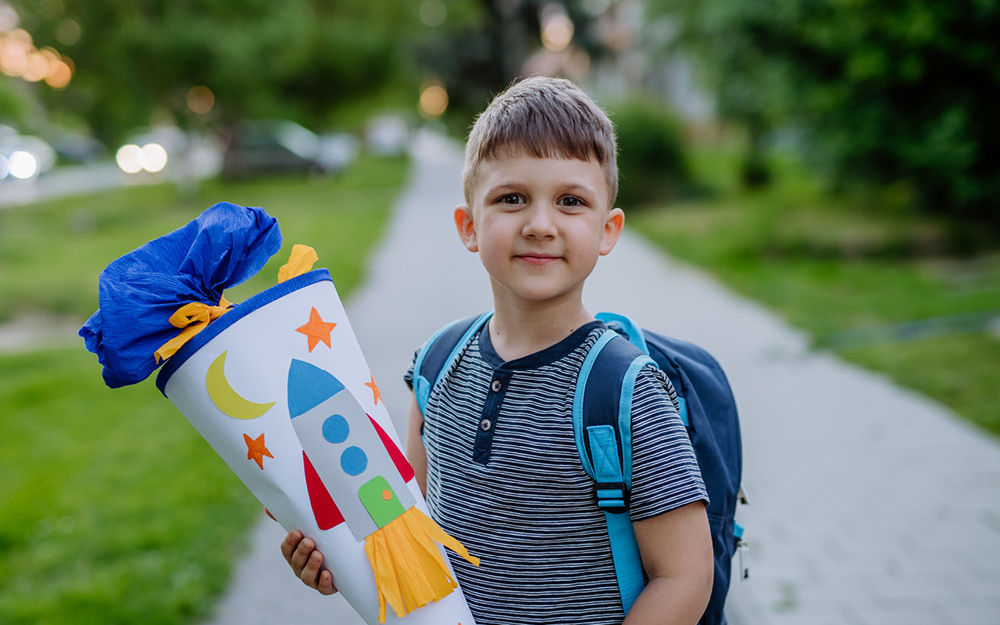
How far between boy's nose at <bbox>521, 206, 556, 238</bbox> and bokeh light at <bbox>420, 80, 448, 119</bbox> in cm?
3191

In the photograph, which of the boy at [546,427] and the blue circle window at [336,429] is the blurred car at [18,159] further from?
the blue circle window at [336,429]

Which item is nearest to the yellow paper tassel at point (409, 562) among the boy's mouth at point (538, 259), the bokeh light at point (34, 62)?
the boy's mouth at point (538, 259)

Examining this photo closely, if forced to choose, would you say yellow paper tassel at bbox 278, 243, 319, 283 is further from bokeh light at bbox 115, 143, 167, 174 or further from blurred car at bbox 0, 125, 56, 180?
bokeh light at bbox 115, 143, 167, 174

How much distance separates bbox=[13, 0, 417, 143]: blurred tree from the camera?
19.0 m

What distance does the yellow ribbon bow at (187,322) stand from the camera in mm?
1219

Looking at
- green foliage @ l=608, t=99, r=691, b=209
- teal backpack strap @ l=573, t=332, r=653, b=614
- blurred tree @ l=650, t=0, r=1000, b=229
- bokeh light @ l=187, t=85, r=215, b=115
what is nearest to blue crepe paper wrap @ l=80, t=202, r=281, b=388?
teal backpack strap @ l=573, t=332, r=653, b=614

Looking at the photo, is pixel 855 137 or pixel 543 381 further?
pixel 855 137

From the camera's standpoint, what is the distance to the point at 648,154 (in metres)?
15.5

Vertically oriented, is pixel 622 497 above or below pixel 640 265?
above

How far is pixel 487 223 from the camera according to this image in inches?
58.1

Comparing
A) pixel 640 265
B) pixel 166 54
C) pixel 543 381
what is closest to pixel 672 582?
pixel 543 381

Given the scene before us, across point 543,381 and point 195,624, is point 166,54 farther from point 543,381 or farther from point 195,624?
point 543,381

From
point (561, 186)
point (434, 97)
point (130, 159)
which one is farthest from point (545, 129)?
point (434, 97)

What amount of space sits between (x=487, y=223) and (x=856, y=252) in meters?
9.68
